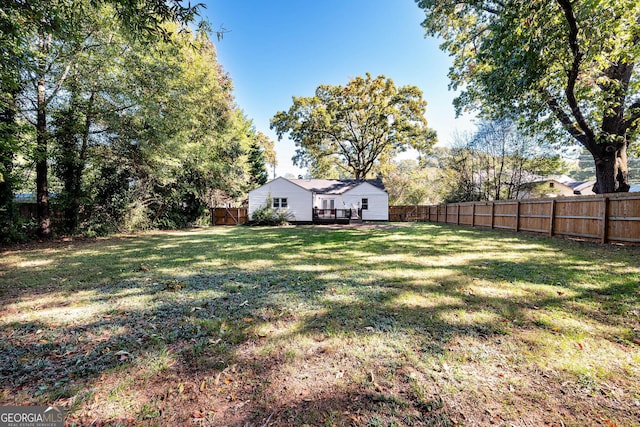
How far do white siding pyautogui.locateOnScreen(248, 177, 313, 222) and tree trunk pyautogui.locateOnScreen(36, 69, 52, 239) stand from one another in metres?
12.1

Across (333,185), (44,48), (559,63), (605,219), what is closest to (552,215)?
(605,219)

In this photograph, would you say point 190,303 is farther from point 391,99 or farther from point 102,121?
point 391,99

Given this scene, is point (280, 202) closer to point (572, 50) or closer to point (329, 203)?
point (329, 203)

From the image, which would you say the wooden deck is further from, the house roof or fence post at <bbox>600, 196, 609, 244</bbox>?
fence post at <bbox>600, 196, 609, 244</bbox>

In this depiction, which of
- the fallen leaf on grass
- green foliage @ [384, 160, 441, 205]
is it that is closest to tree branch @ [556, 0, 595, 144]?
the fallen leaf on grass

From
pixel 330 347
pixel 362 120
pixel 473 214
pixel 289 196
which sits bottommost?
pixel 330 347

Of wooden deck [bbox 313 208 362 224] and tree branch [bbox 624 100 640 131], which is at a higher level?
tree branch [bbox 624 100 640 131]

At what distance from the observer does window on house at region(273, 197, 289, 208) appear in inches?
816

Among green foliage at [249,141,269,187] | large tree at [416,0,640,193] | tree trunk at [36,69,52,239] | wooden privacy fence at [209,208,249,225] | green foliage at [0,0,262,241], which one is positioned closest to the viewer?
large tree at [416,0,640,193]

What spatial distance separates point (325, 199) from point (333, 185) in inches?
81.6

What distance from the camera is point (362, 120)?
24.8 meters

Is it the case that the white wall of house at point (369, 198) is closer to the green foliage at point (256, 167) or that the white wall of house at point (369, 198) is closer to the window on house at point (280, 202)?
the window on house at point (280, 202)

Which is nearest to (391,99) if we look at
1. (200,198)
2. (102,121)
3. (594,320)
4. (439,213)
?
(439,213)

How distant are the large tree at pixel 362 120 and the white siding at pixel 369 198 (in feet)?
15.2
